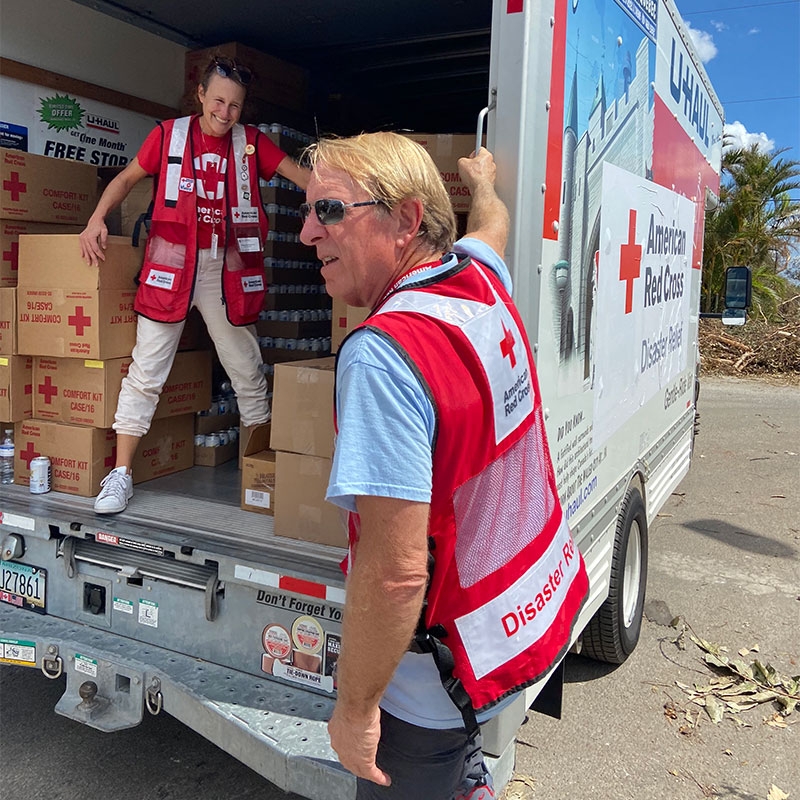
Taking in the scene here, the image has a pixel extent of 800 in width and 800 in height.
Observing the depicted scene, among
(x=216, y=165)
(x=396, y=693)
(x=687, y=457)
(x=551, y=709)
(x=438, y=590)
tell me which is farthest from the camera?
(x=687, y=457)

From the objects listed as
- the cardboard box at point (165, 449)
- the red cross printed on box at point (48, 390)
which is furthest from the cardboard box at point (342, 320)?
the red cross printed on box at point (48, 390)

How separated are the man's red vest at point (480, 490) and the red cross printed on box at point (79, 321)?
209 cm

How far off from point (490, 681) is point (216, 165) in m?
2.66

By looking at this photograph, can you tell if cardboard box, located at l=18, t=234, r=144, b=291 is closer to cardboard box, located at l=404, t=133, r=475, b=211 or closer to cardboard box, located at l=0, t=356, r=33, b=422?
cardboard box, located at l=0, t=356, r=33, b=422

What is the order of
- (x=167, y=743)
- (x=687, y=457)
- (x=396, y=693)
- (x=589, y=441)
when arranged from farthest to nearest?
(x=687, y=457)
(x=167, y=743)
(x=589, y=441)
(x=396, y=693)

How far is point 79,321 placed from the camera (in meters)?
3.27

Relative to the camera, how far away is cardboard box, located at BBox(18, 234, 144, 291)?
326 centimetres

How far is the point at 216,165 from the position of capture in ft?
11.5

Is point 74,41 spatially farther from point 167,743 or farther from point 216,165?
point 167,743

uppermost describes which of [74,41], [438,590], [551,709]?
[74,41]

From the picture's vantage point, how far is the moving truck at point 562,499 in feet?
7.29

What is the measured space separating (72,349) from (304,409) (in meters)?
1.12

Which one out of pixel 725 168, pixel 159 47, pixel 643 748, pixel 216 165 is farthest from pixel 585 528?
pixel 725 168

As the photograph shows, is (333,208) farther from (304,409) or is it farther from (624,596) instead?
(624,596)
